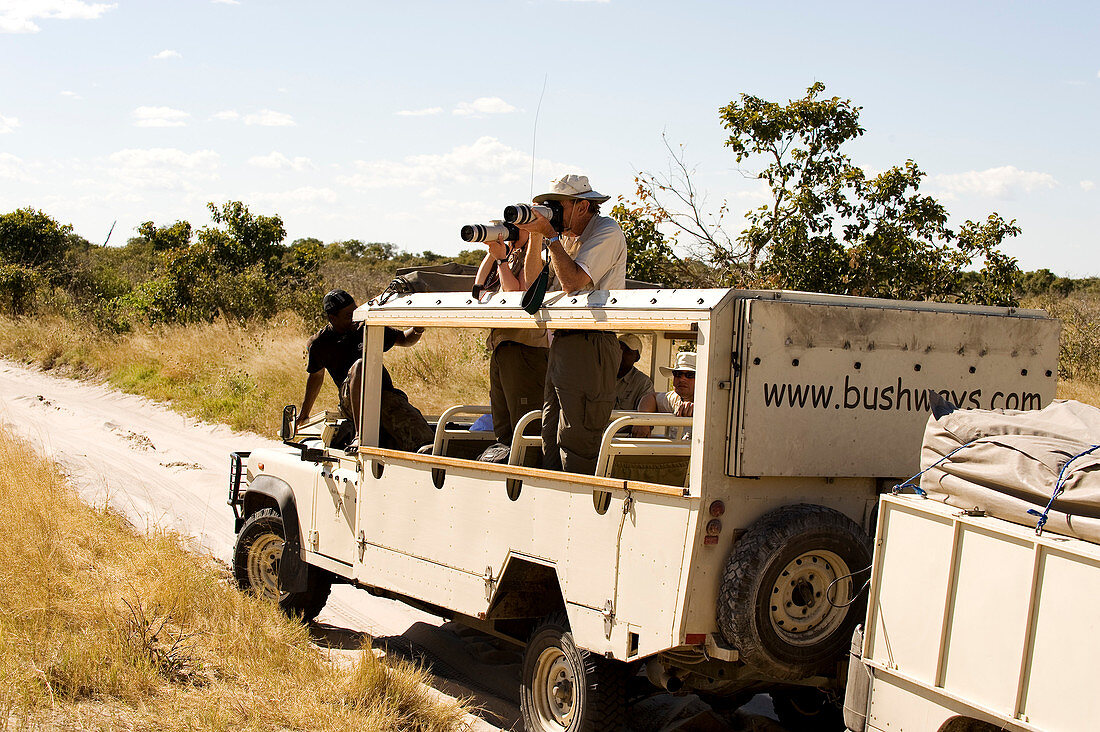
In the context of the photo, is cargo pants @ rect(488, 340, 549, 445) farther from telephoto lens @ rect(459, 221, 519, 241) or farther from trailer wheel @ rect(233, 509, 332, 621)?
trailer wheel @ rect(233, 509, 332, 621)

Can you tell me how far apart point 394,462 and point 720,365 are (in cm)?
236

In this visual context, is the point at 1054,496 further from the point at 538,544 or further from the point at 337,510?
the point at 337,510

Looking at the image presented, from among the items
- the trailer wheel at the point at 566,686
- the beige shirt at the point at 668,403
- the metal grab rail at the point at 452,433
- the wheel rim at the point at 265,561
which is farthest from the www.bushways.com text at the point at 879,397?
the wheel rim at the point at 265,561

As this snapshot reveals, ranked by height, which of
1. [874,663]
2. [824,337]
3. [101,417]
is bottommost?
[101,417]

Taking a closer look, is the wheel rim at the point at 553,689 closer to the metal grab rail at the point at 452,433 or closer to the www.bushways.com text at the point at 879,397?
the metal grab rail at the point at 452,433

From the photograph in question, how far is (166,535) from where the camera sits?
8.14 m

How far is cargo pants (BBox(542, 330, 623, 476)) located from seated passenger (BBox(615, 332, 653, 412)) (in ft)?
6.57

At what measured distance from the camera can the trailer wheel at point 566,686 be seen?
177 inches

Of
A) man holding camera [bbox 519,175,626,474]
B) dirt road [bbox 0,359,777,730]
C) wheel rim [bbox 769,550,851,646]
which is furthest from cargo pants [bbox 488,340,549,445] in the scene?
wheel rim [bbox 769,550,851,646]

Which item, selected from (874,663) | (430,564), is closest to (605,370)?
(430,564)

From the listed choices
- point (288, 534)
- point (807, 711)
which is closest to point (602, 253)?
point (807, 711)

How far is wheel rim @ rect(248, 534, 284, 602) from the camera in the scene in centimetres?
694

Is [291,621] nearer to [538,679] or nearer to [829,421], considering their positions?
[538,679]

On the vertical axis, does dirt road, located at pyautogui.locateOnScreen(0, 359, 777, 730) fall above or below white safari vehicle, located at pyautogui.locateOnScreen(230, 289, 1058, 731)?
below
